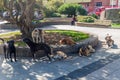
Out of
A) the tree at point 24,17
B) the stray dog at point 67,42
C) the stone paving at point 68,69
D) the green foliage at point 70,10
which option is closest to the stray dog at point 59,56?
the stone paving at point 68,69

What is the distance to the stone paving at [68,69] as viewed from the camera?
32.4ft

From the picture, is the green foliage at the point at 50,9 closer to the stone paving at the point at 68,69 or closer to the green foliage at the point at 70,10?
the green foliage at the point at 70,10

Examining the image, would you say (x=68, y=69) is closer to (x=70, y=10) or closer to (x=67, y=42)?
(x=67, y=42)

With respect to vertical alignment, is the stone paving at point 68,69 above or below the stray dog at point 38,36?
below

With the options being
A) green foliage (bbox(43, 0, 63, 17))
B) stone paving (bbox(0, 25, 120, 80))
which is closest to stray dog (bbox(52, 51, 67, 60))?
stone paving (bbox(0, 25, 120, 80))

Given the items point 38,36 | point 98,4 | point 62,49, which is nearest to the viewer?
point 62,49

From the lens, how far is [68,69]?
10.7 meters

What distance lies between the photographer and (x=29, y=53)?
41.6 ft

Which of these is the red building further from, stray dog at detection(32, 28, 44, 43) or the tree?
stray dog at detection(32, 28, 44, 43)

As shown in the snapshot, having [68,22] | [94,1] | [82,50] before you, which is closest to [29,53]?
[82,50]

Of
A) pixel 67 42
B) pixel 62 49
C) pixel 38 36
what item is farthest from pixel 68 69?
pixel 38 36

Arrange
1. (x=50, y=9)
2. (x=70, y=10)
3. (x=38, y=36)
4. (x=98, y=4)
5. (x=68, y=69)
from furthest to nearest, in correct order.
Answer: (x=98, y=4), (x=50, y=9), (x=70, y=10), (x=38, y=36), (x=68, y=69)

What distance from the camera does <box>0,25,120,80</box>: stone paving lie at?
989 centimetres

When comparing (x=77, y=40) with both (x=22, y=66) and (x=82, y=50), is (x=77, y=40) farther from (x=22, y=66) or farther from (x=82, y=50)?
(x=22, y=66)
